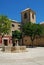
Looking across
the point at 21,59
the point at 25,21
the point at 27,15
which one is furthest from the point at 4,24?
the point at 27,15

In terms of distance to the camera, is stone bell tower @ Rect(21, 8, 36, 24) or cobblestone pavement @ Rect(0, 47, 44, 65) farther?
stone bell tower @ Rect(21, 8, 36, 24)

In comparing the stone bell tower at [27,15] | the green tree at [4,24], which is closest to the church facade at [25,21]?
the stone bell tower at [27,15]

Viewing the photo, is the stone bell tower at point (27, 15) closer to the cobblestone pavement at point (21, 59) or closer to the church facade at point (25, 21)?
the church facade at point (25, 21)

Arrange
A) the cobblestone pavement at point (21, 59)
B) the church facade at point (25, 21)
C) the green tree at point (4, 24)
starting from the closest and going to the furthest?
the cobblestone pavement at point (21, 59), the green tree at point (4, 24), the church facade at point (25, 21)

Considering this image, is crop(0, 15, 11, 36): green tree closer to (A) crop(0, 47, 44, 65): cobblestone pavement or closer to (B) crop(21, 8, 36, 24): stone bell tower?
(A) crop(0, 47, 44, 65): cobblestone pavement

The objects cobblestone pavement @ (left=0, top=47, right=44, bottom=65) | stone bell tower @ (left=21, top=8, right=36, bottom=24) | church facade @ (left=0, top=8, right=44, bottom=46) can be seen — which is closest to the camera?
cobblestone pavement @ (left=0, top=47, right=44, bottom=65)

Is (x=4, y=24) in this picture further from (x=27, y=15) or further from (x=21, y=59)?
(x=27, y=15)

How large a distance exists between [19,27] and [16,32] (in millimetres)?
6591

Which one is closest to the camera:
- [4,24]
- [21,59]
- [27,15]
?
[21,59]

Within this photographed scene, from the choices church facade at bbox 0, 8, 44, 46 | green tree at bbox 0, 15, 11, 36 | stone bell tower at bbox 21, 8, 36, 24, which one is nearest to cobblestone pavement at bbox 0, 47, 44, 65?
green tree at bbox 0, 15, 11, 36

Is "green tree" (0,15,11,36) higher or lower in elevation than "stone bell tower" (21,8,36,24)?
lower

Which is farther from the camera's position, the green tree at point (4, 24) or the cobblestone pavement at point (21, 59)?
the green tree at point (4, 24)

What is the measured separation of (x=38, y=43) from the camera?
2096 inches

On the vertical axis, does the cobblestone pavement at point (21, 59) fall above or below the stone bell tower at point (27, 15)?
below
